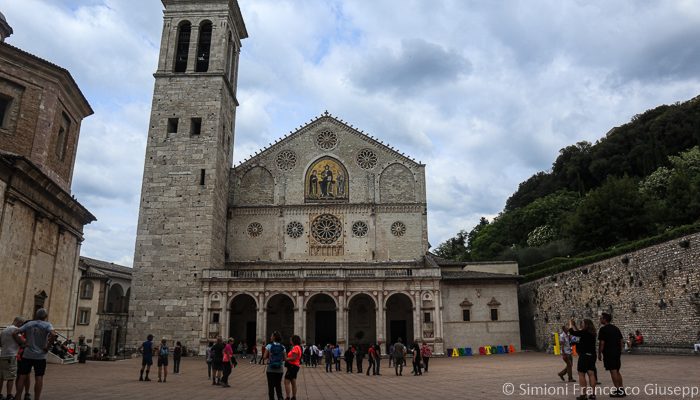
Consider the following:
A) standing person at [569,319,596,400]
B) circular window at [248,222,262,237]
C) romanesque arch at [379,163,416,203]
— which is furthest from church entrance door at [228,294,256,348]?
standing person at [569,319,596,400]

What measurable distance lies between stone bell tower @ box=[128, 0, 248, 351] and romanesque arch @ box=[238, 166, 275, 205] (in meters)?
1.47

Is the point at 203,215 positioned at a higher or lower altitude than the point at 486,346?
higher

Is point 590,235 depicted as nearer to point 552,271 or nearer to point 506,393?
point 552,271

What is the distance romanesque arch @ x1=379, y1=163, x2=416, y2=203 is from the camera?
128 ft

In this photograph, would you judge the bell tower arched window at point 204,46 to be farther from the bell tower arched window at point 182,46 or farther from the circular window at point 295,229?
the circular window at point 295,229

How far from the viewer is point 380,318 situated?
1286 inches

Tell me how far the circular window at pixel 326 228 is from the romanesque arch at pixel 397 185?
13.3ft

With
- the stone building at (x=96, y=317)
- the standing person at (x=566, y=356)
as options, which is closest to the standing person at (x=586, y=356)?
the standing person at (x=566, y=356)

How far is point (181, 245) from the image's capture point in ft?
111

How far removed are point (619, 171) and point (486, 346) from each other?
39.1 meters

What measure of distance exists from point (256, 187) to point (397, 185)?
11.1m

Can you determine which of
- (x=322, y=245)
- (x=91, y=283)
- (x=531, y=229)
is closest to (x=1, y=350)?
(x=322, y=245)

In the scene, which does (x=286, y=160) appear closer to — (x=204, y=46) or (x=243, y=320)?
(x=204, y=46)

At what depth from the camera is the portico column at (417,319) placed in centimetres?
3217
